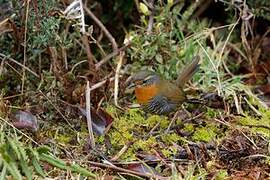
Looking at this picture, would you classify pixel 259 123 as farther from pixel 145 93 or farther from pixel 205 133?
pixel 145 93

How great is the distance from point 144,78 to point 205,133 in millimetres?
498

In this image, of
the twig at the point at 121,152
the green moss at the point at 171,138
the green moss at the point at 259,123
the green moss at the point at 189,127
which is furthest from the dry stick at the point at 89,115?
the green moss at the point at 259,123

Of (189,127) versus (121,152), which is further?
(189,127)

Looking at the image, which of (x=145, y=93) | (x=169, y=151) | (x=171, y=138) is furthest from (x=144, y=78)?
(x=169, y=151)

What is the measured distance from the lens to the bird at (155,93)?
3787 millimetres

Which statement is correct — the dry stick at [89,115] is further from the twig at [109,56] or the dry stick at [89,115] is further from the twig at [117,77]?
the twig at [109,56]

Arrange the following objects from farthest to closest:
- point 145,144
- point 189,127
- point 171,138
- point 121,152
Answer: point 189,127 → point 171,138 → point 145,144 → point 121,152

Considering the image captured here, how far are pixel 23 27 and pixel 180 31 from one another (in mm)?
1174

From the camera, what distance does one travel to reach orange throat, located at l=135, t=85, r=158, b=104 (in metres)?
3.80

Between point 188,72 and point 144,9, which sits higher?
point 144,9

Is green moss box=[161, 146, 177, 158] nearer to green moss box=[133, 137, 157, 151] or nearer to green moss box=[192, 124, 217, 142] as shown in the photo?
green moss box=[133, 137, 157, 151]

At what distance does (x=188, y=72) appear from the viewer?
397cm

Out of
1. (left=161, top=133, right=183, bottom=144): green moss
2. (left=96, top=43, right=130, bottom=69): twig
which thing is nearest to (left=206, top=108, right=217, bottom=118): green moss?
(left=161, top=133, right=183, bottom=144): green moss

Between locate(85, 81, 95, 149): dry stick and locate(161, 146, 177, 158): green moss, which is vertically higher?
locate(85, 81, 95, 149): dry stick
